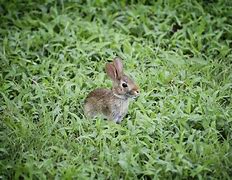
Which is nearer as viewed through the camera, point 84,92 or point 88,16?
point 84,92

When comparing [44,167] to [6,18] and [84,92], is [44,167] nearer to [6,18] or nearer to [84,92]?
[84,92]

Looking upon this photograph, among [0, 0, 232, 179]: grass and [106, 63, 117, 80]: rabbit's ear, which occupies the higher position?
[106, 63, 117, 80]: rabbit's ear

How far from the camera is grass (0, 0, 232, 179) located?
5.32 metres

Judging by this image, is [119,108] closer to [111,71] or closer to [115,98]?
[115,98]

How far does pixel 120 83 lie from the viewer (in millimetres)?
6047

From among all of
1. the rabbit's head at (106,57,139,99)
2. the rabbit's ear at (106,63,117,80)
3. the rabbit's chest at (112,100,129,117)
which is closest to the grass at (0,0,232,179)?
the rabbit's chest at (112,100,129,117)

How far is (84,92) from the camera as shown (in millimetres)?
6566

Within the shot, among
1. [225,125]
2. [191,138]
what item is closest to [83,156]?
[191,138]

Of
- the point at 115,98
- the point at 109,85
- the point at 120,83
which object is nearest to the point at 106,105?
the point at 115,98

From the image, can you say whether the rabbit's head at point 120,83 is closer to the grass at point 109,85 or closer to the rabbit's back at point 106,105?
the rabbit's back at point 106,105

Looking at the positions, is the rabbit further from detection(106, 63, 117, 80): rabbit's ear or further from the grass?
the grass

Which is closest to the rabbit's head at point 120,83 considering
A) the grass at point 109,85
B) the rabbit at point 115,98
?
the rabbit at point 115,98

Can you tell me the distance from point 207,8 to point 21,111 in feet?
10.8

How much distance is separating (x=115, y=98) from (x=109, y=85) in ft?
1.91
